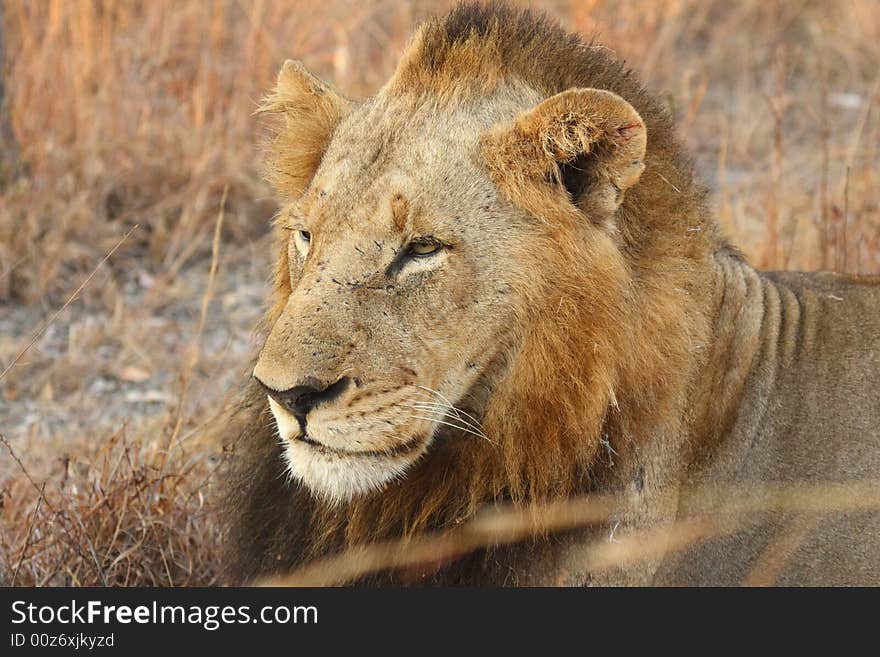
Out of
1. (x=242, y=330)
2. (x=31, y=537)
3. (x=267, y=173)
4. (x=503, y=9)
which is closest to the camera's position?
(x=503, y=9)

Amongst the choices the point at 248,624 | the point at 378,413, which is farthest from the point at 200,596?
the point at 378,413

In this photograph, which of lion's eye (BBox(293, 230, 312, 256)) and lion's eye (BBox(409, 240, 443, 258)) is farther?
lion's eye (BBox(293, 230, 312, 256))

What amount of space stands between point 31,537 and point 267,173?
1.27m

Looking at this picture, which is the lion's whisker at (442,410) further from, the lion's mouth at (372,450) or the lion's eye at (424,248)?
the lion's eye at (424,248)

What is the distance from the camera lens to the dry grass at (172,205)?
3.66 metres

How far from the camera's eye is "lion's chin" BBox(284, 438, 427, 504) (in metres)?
2.46

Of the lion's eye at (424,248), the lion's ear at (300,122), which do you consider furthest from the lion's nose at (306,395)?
the lion's ear at (300,122)

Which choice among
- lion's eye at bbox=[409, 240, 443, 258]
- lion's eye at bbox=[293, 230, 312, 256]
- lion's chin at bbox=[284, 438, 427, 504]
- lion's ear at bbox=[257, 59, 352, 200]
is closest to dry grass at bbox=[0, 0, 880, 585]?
lion's ear at bbox=[257, 59, 352, 200]

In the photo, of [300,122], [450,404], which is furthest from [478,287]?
[300,122]

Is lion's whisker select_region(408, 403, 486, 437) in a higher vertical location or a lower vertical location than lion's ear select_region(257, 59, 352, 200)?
lower

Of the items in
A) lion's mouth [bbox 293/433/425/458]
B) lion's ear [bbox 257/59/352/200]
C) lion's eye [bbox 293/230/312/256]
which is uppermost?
lion's ear [bbox 257/59/352/200]

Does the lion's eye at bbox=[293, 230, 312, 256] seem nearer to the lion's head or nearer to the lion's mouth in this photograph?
the lion's head

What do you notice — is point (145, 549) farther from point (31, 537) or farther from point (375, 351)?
point (375, 351)

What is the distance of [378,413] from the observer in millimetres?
2459
